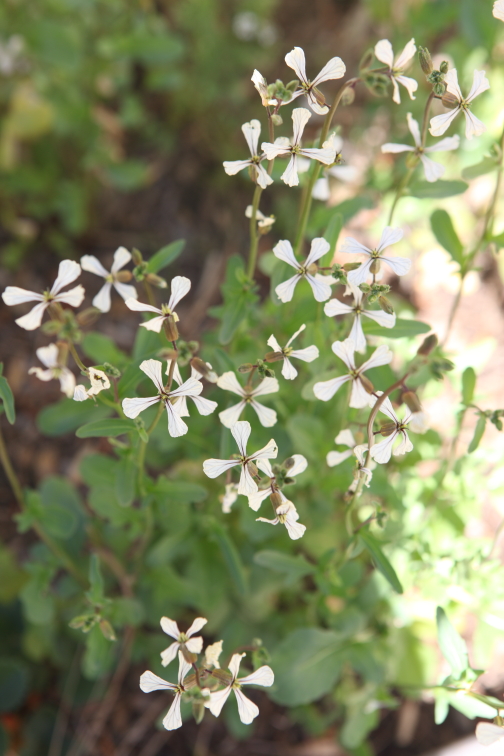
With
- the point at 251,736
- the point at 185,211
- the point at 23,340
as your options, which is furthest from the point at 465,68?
the point at 251,736

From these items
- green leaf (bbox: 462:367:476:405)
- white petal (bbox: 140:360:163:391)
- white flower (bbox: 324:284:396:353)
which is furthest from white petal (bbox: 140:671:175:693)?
green leaf (bbox: 462:367:476:405)

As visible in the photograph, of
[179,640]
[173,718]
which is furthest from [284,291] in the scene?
[173,718]

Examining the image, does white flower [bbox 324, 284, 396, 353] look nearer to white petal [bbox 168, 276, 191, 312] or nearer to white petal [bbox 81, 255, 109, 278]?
white petal [bbox 168, 276, 191, 312]

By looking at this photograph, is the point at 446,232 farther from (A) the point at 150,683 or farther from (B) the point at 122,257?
(A) the point at 150,683

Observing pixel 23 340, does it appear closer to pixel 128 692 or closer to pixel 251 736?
pixel 128 692

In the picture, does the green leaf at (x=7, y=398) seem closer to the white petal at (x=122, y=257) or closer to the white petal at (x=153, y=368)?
the white petal at (x=153, y=368)

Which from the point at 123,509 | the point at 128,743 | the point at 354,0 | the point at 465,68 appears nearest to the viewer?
the point at 123,509
